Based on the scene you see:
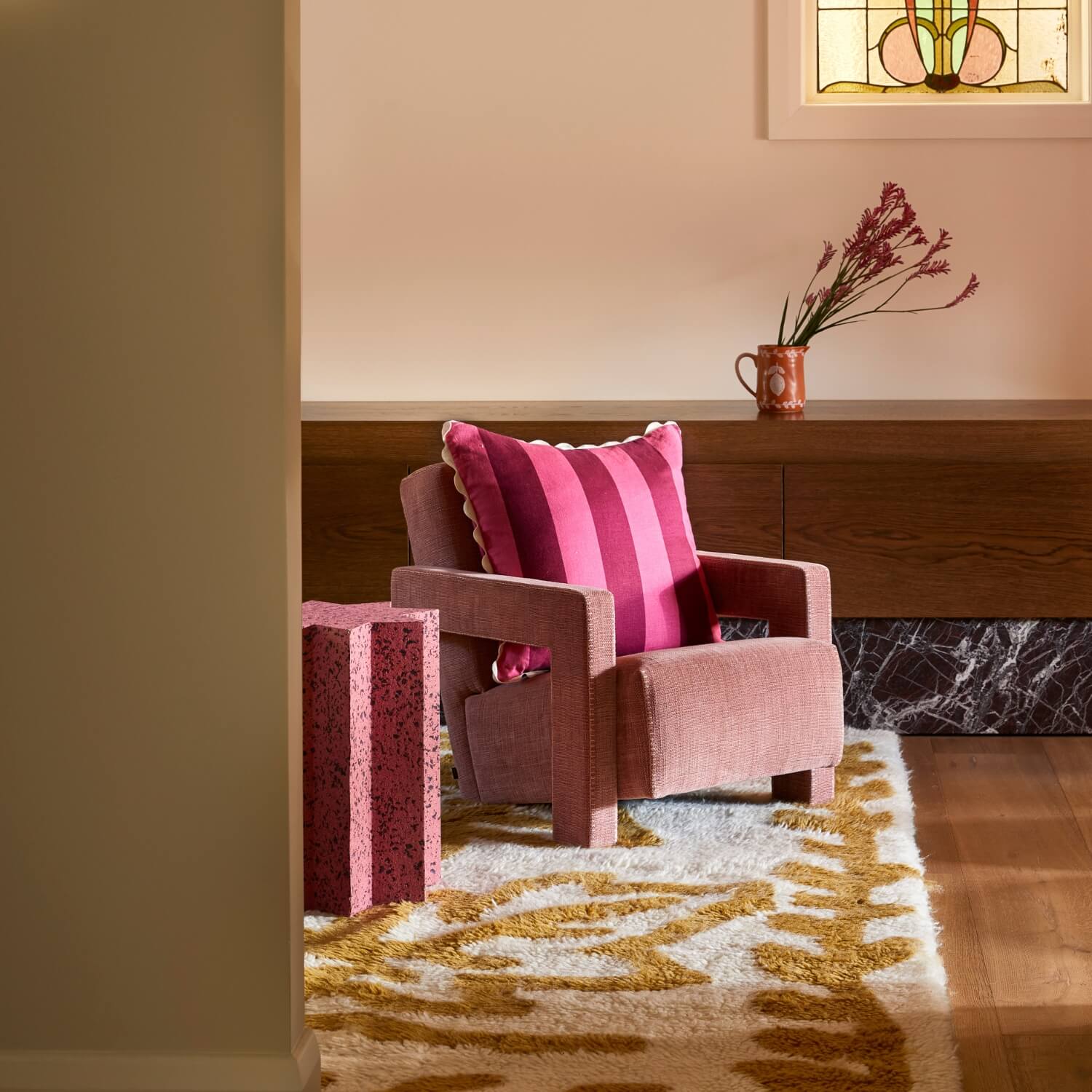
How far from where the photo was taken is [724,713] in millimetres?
2635

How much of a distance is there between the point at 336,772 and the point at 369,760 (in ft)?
0.25

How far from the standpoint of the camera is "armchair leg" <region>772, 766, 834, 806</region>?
9.56 ft

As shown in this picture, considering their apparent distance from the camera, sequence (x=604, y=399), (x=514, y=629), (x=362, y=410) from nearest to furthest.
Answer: (x=514, y=629)
(x=362, y=410)
(x=604, y=399)

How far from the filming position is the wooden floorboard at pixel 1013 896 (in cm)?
185

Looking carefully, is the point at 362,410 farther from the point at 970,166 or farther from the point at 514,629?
the point at 970,166

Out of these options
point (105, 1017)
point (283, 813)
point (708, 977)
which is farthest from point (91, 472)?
point (708, 977)

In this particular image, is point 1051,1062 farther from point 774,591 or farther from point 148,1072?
point 774,591

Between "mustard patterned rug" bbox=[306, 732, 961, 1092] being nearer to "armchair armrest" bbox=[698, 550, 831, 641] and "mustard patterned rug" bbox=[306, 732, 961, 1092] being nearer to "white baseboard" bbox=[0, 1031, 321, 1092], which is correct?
"white baseboard" bbox=[0, 1031, 321, 1092]

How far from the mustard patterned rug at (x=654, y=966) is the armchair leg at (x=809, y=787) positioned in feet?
0.21

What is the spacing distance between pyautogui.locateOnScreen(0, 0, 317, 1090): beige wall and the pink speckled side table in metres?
0.66

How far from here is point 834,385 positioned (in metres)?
4.11

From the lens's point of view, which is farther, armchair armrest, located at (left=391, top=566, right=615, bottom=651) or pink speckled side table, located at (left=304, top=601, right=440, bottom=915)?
armchair armrest, located at (left=391, top=566, right=615, bottom=651)

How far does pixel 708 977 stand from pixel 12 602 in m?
1.12

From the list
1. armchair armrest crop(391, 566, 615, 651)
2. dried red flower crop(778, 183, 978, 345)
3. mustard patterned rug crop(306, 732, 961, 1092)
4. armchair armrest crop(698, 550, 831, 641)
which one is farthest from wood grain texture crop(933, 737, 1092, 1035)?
dried red flower crop(778, 183, 978, 345)
